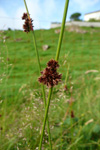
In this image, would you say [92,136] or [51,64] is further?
[92,136]

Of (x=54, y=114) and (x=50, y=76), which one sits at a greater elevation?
(x=50, y=76)

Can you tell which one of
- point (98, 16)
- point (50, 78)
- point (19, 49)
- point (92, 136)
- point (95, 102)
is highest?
point (98, 16)

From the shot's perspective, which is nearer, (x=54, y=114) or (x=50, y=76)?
(x=50, y=76)

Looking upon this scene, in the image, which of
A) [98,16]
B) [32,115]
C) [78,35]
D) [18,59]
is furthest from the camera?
[98,16]

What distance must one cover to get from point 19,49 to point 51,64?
377 inches

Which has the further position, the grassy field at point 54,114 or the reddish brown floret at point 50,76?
the grassy field at point 54,114

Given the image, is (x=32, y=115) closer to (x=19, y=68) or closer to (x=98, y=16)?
(x=19, y=68)

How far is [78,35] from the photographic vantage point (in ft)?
52.4

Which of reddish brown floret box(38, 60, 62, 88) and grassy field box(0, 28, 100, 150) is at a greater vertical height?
reddish brown floret box(38, 60, 62, 88)

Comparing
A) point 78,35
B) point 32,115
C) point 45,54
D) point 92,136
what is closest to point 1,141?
point 32,115

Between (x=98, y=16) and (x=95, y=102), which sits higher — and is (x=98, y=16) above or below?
above

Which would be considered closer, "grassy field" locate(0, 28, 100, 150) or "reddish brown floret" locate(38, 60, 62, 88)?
"reddish brown floret" locate(38, 60, 62, 88)

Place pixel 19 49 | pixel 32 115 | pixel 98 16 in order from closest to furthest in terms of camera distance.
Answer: pixel 32 115 → pixel 19 49 → pixel 98 16

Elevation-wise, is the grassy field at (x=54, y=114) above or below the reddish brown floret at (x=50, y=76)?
below
